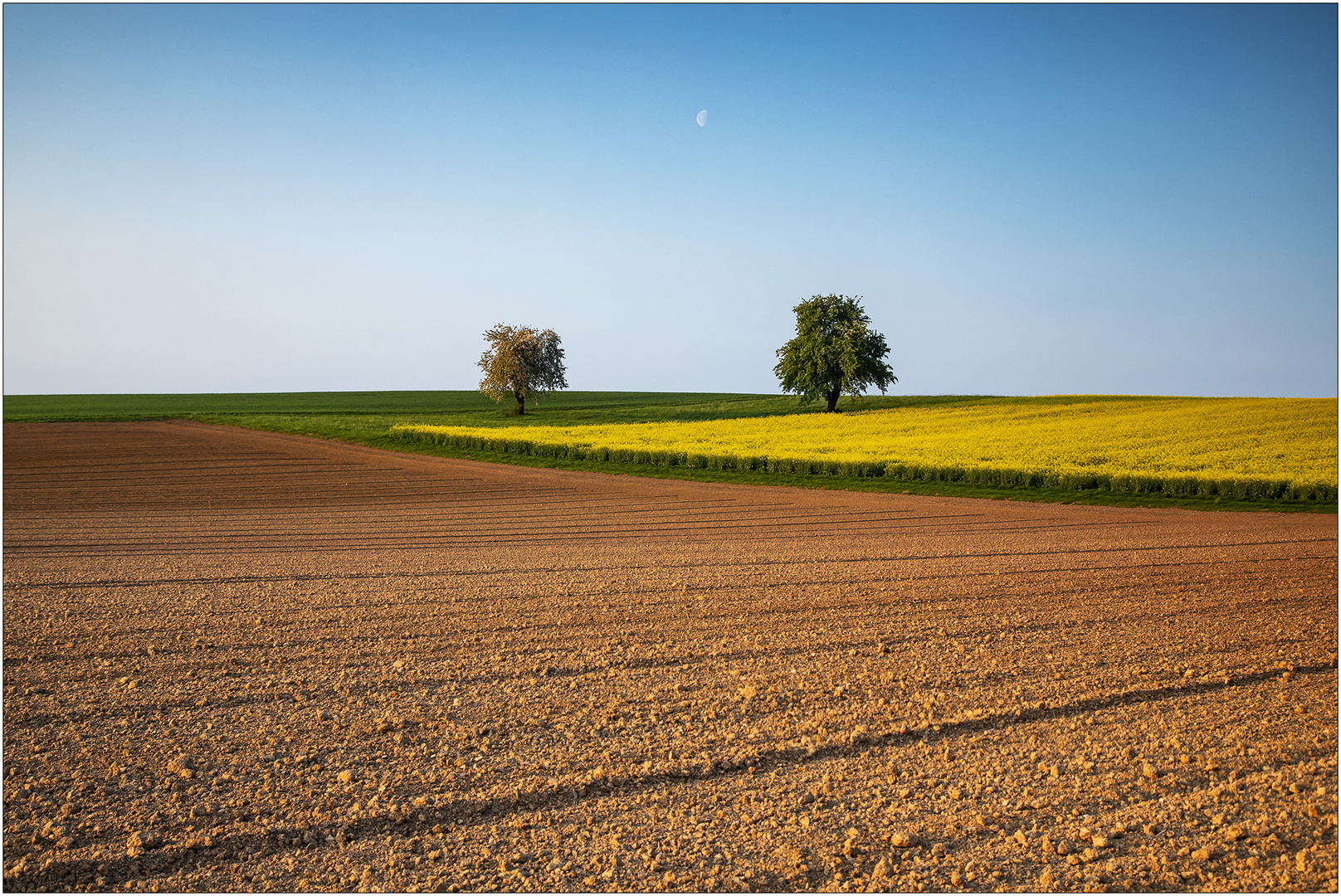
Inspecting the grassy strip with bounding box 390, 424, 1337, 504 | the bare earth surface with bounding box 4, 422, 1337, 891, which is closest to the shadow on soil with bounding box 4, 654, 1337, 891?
the bare earth surface with bounding box 4, 422, 1337, 891

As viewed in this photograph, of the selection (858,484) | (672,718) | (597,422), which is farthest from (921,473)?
(597,422)

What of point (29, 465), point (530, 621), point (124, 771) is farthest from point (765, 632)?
point (29, 465)

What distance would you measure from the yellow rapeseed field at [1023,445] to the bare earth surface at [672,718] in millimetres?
8735

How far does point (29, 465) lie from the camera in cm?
3008

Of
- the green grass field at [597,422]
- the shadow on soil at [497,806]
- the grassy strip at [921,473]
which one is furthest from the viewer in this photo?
the green grass field at [597,422]

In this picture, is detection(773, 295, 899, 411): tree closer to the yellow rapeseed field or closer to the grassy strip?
the yellow rapeseed field

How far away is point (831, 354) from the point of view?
2079 inches

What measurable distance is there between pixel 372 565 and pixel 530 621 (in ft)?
14.8

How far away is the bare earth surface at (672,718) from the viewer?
4602mm

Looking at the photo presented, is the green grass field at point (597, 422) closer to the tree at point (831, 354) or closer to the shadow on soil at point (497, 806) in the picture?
the tree at point (831, 354)

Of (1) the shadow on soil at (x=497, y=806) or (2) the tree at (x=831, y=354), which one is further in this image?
(2) the tree at (x=831, y=354)

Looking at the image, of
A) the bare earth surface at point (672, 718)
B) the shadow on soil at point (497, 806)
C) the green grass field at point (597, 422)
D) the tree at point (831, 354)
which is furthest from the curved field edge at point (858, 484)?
the tree at point (831, 354)

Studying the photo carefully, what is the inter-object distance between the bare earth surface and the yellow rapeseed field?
8.74 metres

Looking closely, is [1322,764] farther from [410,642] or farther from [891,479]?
[891,479]
